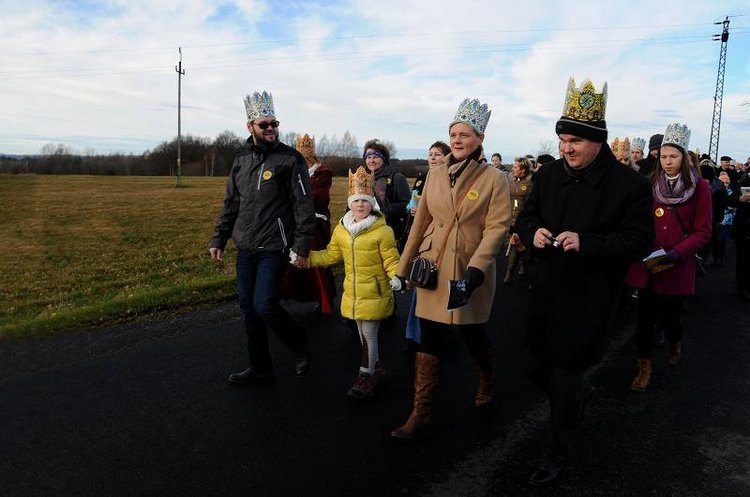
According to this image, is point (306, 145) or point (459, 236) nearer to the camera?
point (459, 236)

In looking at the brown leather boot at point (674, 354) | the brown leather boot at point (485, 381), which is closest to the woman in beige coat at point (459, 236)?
the brown leather boot at point (485, 381)

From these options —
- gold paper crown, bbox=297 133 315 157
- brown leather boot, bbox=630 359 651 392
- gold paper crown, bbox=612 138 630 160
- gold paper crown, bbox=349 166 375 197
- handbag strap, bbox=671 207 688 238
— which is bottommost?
brown leather boot, bbox=630 359 651 392

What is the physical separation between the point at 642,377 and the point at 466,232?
2.26m

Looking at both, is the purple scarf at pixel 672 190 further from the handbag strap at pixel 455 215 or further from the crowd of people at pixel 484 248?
the handbag strap at pixel 455 215

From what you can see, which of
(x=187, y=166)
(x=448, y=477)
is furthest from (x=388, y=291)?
(x=187, y=166)

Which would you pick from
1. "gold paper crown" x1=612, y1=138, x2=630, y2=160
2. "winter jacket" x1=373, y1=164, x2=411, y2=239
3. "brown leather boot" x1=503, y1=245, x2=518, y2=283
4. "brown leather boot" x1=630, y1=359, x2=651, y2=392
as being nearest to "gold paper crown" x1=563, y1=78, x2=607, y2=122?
"brown leather boot" x1=630, y1=359, x2=651, y2=392

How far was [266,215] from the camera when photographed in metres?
4.60

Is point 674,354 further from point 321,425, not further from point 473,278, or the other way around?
point 321,425

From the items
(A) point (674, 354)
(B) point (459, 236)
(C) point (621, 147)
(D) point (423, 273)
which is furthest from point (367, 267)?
(C) point (621, 147)

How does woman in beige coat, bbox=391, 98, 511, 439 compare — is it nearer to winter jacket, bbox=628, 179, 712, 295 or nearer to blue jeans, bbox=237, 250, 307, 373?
blue jeans, bbox=237, 250, 307, 373

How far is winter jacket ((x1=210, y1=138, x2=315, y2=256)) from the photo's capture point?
4.58 metres

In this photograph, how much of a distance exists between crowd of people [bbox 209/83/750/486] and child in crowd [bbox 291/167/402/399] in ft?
0.04

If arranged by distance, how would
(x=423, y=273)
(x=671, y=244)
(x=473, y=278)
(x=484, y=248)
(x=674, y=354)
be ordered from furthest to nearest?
(x=674, y=354), (x=671, y=244), (x=423, y=273), (x=484, y=248), (x=473, y=278)

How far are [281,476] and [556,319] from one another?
184 cm
